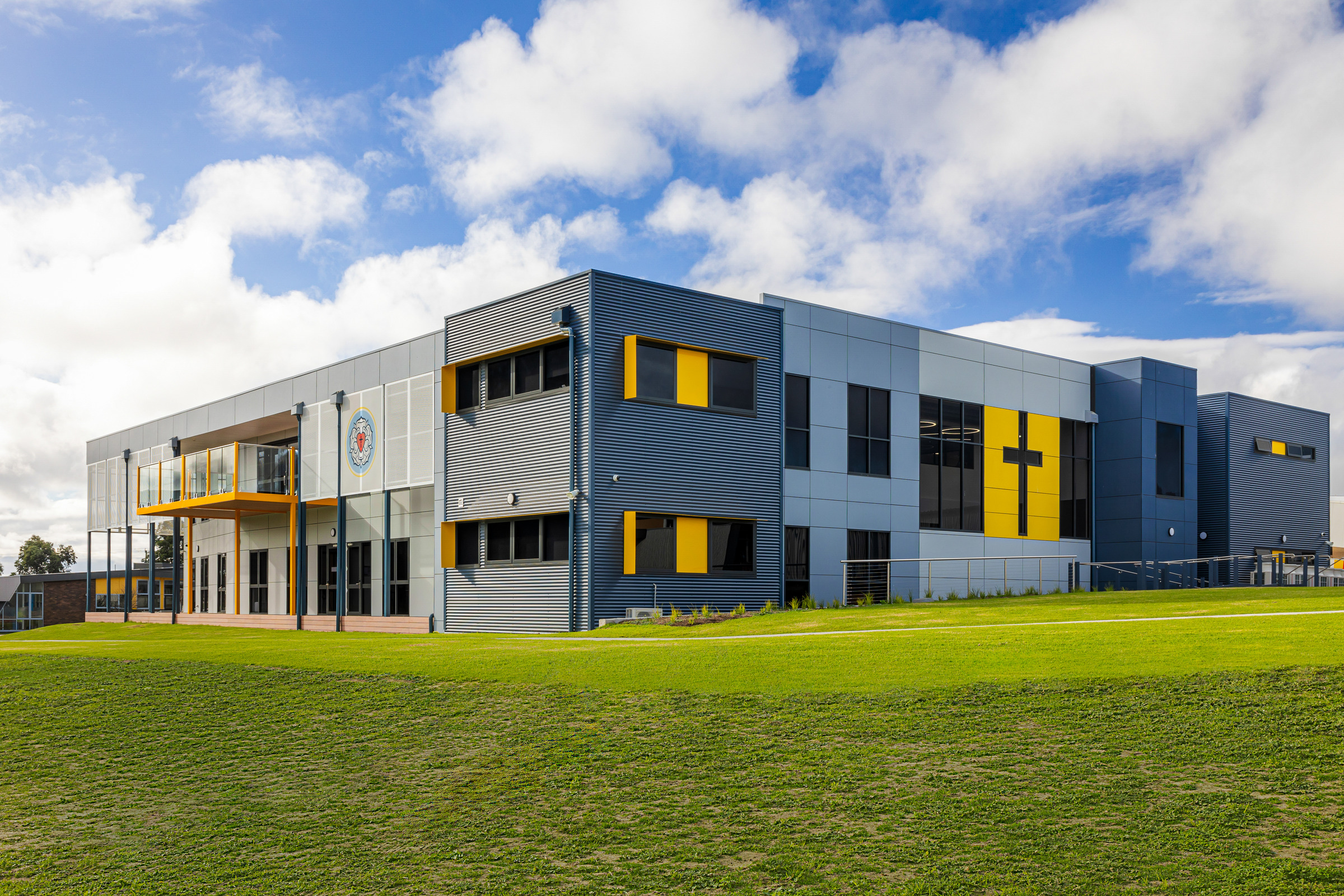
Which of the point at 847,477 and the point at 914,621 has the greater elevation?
the point at 847,477

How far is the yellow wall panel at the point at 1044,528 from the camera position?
3241 cm

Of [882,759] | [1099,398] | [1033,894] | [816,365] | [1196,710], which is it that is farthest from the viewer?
[1099,398]

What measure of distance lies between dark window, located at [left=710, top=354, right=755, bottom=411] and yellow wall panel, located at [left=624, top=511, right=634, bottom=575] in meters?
3.50

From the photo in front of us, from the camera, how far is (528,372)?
24391 mm

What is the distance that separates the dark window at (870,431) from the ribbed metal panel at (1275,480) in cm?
1521

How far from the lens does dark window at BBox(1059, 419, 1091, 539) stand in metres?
33.4

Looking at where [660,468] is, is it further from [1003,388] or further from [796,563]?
[1003,388]

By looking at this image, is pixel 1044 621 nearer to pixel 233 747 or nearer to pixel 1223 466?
pixel 233 747

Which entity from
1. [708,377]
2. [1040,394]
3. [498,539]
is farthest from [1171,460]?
[498,539]

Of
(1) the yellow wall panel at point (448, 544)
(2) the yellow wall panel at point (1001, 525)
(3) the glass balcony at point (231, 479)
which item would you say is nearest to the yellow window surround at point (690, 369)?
(1) the yellow wall panel at point (448, 544)

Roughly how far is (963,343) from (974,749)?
951 inches

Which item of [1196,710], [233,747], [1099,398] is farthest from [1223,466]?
[233,747]

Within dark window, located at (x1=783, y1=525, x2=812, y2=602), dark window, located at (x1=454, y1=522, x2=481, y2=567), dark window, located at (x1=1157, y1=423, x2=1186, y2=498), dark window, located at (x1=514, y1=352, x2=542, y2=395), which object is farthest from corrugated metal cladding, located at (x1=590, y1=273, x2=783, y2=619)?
dark window, located at (x1=1157, y1=423, x2=1186, y2=498)

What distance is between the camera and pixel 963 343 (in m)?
30.7
